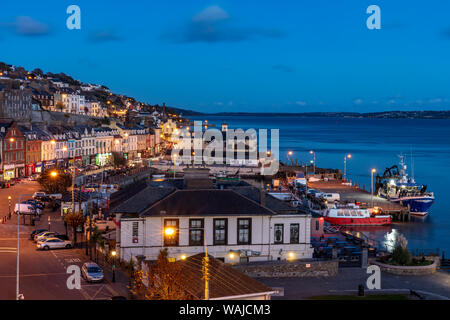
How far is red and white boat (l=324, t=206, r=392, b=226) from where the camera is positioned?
2029 inches

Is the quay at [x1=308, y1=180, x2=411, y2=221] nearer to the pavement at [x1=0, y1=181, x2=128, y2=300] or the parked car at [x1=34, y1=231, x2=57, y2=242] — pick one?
the parked car at [x1=34, y1=231, x2=57, y2=242]

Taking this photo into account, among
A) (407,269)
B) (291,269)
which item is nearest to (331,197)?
(407,269)

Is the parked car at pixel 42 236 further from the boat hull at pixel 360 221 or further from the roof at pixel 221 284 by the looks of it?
the boat hull at pixel 360 221

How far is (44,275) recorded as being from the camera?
24.0m

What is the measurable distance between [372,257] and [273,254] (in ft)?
22.4

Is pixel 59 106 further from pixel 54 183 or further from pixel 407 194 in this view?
pixel 407 194

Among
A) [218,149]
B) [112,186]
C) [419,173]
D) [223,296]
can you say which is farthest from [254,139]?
[223,296]

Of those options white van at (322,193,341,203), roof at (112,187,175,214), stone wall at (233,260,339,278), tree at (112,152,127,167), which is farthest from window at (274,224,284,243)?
tree at (112,152,127,167)

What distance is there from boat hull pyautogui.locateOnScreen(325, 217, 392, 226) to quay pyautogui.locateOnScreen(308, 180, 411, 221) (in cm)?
447

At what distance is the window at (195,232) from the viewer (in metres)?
26.7

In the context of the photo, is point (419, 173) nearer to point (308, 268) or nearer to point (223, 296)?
point (308, 268)

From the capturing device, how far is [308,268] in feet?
83.8
